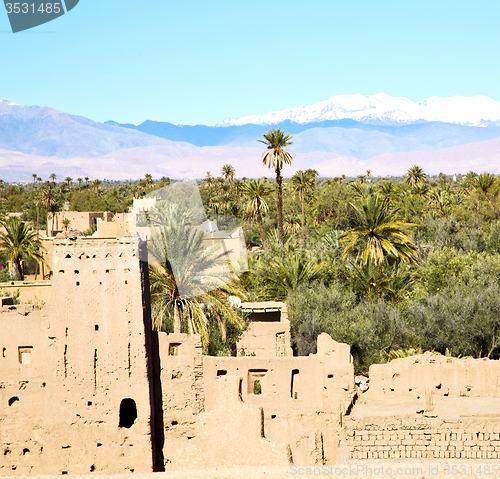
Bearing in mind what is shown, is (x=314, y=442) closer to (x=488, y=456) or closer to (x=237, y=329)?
(x=488, y=456)

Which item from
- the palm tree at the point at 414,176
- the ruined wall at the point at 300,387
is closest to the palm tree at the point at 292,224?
the palm tree at the point at 414,176

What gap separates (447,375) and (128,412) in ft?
33.1

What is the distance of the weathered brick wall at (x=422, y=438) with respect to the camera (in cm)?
1689

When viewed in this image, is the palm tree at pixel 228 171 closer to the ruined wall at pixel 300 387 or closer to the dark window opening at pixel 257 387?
the dark window opening at pixel 257 387

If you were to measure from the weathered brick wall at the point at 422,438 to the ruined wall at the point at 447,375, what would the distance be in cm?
239

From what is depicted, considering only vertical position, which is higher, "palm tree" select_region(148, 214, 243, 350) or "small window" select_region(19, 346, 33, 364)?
"palm tree" select_region(148, 214, 243, 350)

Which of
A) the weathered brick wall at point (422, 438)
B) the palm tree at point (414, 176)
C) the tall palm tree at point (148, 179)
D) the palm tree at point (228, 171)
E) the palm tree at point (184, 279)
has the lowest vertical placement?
the weathered brick wall at point (422, 438)

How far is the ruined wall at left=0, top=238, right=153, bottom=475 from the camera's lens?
17.2 meters

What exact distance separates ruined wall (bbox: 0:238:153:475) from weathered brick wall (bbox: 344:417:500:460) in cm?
604

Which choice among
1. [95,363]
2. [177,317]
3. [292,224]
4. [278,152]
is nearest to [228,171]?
[292,224]

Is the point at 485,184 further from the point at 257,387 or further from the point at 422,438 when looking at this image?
the point at 422,438

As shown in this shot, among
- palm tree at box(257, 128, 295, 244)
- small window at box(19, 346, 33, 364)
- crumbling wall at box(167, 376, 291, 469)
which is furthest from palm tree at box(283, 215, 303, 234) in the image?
crumbling wall at box(167, 376, 291, 469)

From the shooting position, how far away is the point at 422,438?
17.1m

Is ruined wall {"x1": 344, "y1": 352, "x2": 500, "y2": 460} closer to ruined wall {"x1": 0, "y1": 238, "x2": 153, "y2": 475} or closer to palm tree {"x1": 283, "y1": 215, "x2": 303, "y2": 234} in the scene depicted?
ruined wall {"x1": 0, "y1": 238, "x2": 153, "y2": 475}
